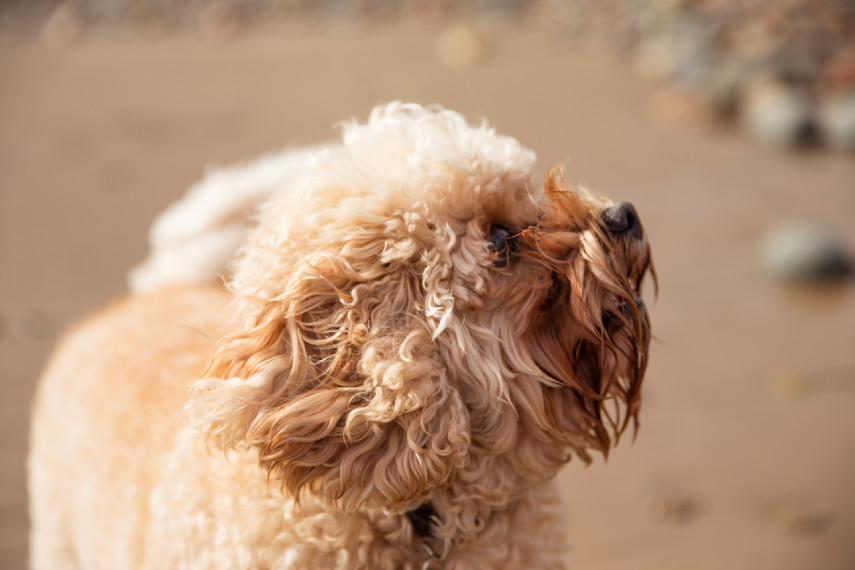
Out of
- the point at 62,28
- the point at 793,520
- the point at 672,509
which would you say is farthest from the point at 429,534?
the point at 62,28

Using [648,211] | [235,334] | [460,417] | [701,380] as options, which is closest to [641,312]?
[460,417]

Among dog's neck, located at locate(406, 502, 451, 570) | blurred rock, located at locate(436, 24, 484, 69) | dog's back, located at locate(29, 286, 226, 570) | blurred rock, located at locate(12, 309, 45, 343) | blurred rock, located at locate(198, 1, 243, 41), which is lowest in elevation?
dog's neck, located at locate(406, 502, 451, 570)

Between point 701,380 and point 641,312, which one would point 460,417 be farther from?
point 701,380

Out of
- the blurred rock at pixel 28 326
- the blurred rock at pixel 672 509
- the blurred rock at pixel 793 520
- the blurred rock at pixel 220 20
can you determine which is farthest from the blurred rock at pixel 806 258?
the blurred rock at pixel 220 20

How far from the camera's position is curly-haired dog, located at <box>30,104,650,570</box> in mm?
1658

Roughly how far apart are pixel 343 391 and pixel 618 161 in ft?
14.7

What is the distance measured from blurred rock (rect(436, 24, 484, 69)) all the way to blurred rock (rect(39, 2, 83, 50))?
3.61 m

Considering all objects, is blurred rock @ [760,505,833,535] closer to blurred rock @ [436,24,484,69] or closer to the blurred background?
the blurred background

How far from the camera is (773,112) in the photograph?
5648 mm

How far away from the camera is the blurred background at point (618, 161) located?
3.62 meters

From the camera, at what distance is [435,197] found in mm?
1749

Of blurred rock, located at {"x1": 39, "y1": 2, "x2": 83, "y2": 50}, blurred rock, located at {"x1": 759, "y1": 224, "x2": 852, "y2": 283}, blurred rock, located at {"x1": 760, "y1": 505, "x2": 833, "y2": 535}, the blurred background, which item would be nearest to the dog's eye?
the blurred background

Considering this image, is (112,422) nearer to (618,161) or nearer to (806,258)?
(806,258)

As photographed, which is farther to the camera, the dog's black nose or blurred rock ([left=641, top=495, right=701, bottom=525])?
blurred rock ([left=641, top=495, right=701, bottom=525])
